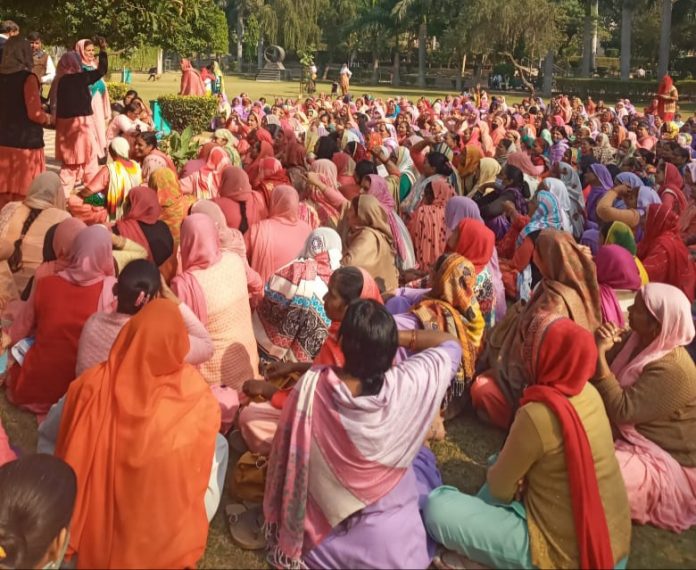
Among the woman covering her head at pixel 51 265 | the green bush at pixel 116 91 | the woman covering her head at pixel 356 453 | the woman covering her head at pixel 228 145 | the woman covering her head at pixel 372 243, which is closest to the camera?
the woman covering her head at pixel 356 453

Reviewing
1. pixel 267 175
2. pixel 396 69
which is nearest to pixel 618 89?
pixel 396 69

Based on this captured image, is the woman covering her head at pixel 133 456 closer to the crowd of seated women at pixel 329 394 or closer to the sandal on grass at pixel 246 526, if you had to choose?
the crowd of seated women at pixel 329 394

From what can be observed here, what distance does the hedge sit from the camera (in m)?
36.3

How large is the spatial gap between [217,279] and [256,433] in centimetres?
105

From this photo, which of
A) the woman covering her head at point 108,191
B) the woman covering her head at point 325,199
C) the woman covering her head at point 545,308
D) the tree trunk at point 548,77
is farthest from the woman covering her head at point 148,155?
the tree trunk at point 548,77

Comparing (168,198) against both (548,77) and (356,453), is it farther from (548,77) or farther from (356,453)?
(548,77)

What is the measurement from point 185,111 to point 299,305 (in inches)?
541

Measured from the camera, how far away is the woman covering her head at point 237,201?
247 inches

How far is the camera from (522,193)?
24.8ft

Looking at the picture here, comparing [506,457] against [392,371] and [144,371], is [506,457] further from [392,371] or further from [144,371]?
[144,371]

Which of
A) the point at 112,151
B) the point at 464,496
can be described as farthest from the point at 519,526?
the point at 112,151

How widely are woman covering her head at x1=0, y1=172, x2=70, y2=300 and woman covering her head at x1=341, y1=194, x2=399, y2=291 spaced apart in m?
2.13

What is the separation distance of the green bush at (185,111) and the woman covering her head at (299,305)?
520 inches

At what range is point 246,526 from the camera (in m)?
3.20
